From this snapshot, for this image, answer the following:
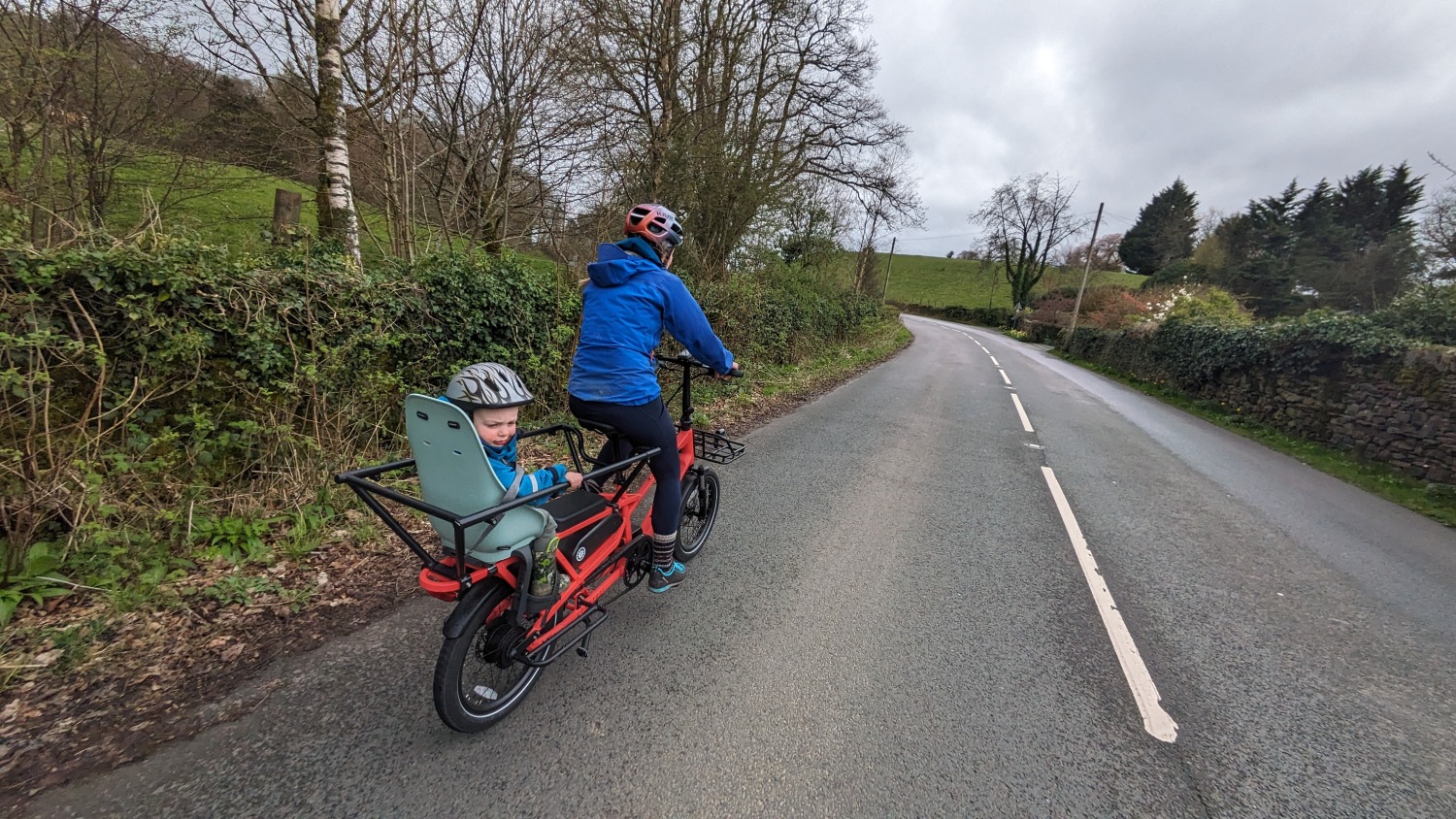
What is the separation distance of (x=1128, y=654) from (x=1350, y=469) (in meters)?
8.58

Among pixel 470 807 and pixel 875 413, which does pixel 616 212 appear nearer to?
pixel 875 413

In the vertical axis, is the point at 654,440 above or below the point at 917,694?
above

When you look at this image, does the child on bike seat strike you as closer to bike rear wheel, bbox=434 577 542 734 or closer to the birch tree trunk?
bike rear wheel, bbox=434 577 542 734

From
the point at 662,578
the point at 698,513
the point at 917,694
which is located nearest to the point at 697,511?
the point at 698,513

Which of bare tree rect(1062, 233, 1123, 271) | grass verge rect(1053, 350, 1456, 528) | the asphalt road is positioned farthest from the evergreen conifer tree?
the asphalt road

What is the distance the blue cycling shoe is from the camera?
299 cm

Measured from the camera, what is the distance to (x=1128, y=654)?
2775mm

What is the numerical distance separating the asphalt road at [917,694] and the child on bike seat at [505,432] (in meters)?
0.62

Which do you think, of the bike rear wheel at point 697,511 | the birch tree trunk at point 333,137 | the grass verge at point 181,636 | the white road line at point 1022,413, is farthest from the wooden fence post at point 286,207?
the white road line at point 1022,413

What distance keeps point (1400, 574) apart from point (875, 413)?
526cm

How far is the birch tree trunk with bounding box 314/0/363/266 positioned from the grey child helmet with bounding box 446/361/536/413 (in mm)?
3891

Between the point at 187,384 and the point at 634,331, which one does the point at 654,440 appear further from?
the point at 187,384

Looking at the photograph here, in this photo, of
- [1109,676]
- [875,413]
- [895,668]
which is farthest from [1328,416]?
[895,668]

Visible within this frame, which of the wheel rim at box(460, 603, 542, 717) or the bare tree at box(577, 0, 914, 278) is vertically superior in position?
the bare tree at box(577, 0, 914, 278)
